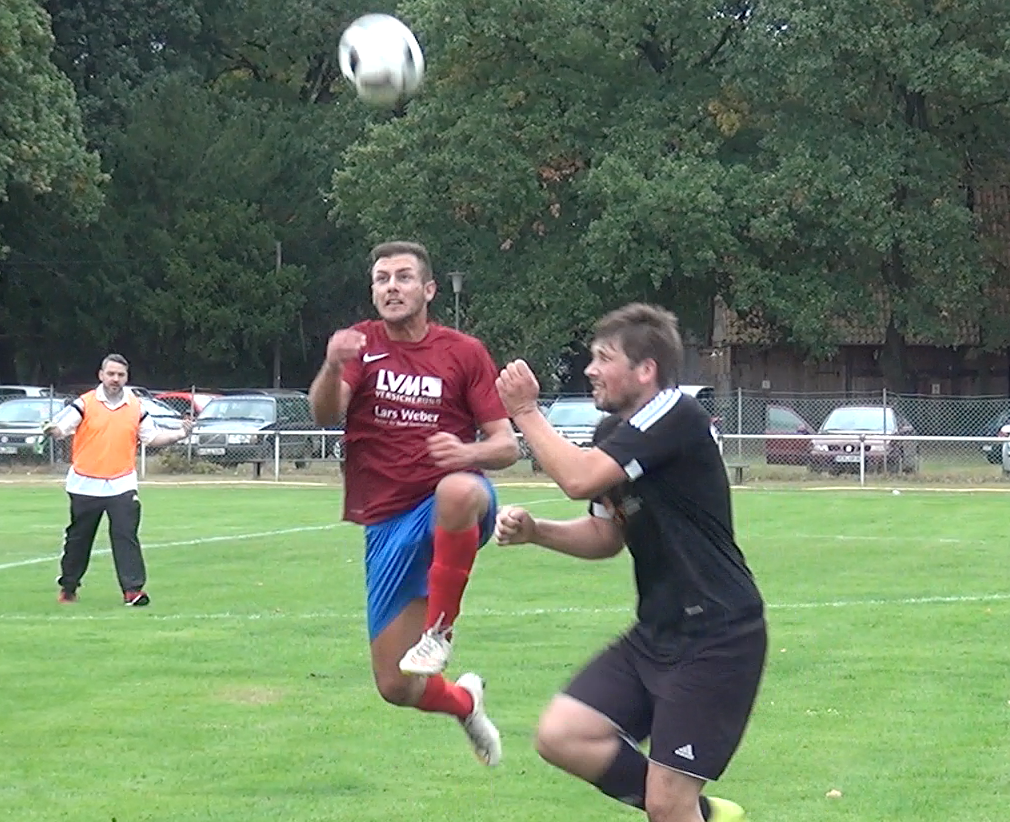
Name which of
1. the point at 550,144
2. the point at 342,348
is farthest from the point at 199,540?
the point at 550,144

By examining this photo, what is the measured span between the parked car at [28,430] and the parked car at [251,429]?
9.53 ft

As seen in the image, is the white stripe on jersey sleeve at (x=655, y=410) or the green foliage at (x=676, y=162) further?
the green foliage at (x=676, y=162)

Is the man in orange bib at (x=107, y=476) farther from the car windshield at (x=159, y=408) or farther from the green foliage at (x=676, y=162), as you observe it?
the green foliage at (x=676, y=162)

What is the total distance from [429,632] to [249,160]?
170 feet

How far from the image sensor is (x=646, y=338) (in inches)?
236

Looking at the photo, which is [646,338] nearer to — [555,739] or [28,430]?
[555,739]

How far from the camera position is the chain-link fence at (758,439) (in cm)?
3466

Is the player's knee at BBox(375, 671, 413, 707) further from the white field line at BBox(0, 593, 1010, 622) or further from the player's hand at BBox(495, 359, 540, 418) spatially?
the white field line at BBox(0, 593, 1010, 622)

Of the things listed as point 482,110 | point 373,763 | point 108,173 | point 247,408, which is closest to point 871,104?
point 482,110


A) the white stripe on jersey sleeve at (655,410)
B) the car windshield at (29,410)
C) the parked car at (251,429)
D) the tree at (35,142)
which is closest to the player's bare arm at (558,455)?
the white stripe on jersey sleeve at (655,410)

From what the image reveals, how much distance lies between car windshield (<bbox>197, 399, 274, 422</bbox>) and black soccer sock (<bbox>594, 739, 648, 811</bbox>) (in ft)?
106

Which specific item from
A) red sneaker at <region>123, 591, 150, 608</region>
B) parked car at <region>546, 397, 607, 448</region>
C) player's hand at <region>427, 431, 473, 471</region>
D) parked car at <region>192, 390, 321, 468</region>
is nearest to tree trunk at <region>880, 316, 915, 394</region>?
parked car at <region>546, 397, 607, 448</region>

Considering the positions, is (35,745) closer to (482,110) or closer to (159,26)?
(482,110)

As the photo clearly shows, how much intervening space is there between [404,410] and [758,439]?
93.0 feet
